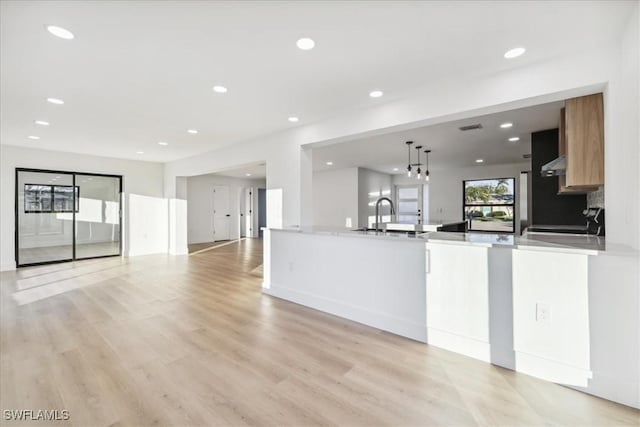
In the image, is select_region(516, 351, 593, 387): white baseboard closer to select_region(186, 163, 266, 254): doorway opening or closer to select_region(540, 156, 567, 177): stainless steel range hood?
select_region(540, 156, 567, 177): stainless steel range hood

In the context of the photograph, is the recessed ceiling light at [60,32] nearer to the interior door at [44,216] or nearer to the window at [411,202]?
the interior door at [44,216]

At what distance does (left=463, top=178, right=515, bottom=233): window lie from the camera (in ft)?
26.2

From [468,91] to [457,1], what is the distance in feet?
3.92

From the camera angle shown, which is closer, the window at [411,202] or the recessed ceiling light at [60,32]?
the recessed ceiling light at [60,32]

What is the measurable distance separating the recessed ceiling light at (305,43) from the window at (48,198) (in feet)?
23.0

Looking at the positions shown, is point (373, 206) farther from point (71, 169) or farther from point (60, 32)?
point (60, 32)

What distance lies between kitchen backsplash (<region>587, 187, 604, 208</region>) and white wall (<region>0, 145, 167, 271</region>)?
8.81 meters

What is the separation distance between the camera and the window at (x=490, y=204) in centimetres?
800

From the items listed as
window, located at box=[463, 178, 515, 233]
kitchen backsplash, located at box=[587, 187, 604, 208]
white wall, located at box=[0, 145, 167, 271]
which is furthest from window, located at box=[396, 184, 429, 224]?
white wall, located at box=[0, 145, 167, 271]

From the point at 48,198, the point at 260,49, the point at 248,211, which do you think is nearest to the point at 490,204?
the point at 260,49

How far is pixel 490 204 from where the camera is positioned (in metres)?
8.23
